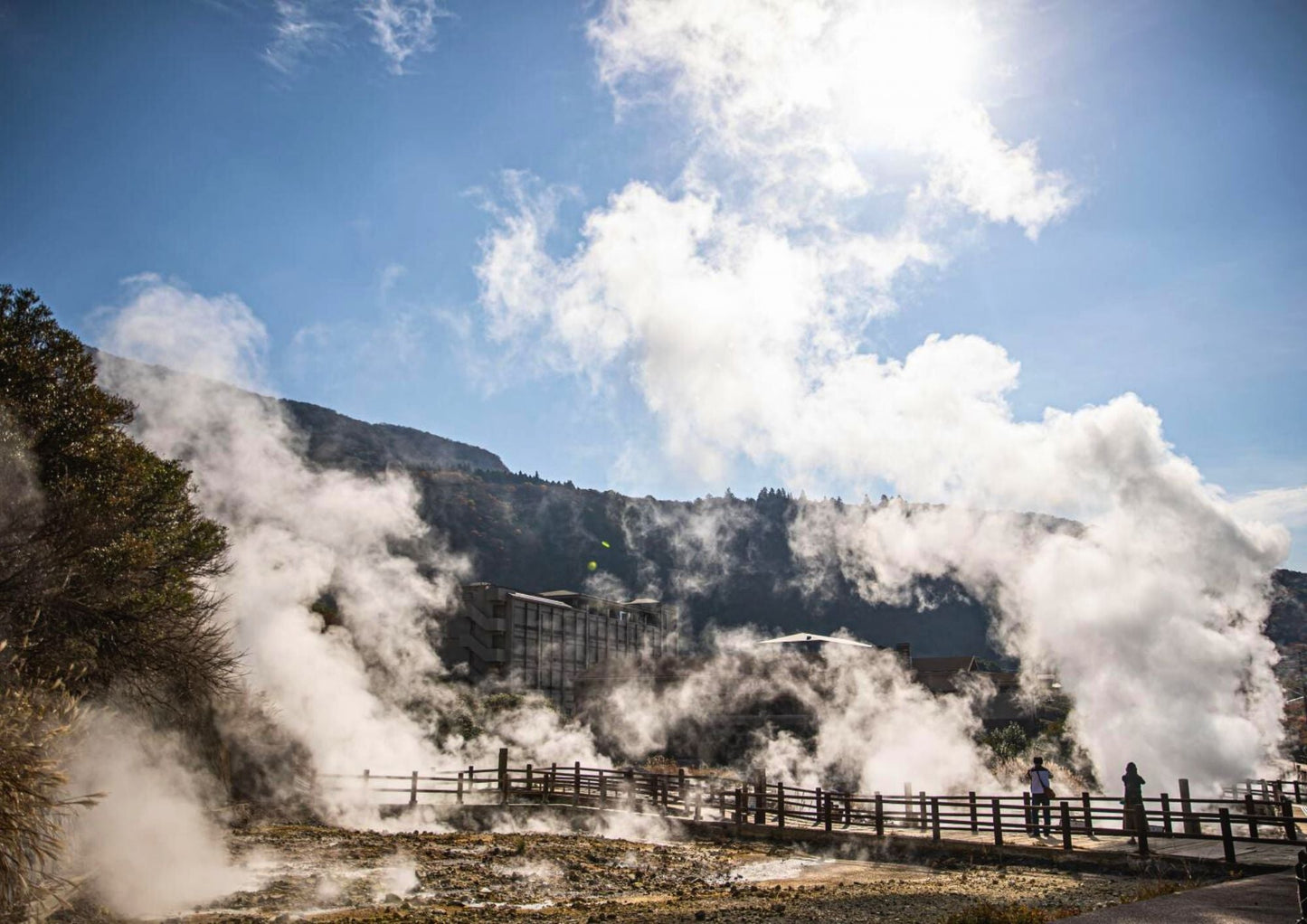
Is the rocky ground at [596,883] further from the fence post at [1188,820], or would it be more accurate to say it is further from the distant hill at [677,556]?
the distant hill at [677,556]

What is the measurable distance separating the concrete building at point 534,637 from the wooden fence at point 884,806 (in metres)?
22.9

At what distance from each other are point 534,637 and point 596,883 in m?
45.8

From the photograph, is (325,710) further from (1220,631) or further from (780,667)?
(1220,631)

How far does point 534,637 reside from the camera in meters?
62.1

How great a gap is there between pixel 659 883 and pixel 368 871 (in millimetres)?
5864

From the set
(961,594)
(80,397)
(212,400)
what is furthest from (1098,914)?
(961,594)

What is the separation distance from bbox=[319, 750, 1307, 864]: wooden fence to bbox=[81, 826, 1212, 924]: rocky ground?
4.98 feet

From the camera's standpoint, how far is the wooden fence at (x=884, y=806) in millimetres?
18438

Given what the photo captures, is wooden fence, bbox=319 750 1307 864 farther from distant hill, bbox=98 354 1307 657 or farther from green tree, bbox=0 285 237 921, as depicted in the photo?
distant hill, bbox=98 354 1307 657

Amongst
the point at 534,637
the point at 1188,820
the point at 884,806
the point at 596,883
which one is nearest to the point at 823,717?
the point at 884,806

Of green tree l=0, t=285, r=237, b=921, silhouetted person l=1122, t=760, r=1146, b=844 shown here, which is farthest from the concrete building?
green tree l=0, t=285, r=237, b=921

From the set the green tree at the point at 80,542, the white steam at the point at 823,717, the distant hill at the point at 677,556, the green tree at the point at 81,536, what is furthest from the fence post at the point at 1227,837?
the distant hill at the point at 677,556

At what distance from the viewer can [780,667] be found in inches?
1628

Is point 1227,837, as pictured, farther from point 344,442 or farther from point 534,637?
point 344,442
